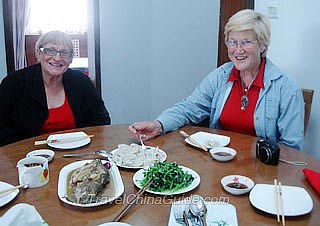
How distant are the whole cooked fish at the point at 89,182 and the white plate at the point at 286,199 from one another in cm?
47

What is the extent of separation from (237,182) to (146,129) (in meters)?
0.62

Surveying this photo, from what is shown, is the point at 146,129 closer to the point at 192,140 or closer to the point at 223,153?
the point at 192,140

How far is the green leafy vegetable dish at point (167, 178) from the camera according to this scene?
3.80 feet

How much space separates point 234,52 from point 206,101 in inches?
12.9

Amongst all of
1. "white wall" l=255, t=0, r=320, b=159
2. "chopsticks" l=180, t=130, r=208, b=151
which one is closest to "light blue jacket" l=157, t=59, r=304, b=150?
"chopsticks" l=180, t=130, r=208, b=151

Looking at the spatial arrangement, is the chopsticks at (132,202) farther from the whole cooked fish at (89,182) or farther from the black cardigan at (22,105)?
the black cardigan at (22,105)

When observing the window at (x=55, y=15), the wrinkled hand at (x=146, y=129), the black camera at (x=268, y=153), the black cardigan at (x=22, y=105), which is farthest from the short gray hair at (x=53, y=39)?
the window at (x=55, y=15)

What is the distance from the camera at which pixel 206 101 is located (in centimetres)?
204

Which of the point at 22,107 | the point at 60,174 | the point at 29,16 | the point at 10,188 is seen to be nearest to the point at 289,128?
the point at 60,174

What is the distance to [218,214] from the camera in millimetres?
1005

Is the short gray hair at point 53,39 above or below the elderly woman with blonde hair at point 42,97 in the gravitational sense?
above

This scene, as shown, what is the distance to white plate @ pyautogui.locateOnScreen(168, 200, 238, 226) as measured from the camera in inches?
38.2

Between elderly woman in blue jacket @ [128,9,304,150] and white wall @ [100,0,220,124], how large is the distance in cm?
141

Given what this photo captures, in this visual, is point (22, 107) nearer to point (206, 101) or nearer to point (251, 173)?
point (206, 101)
